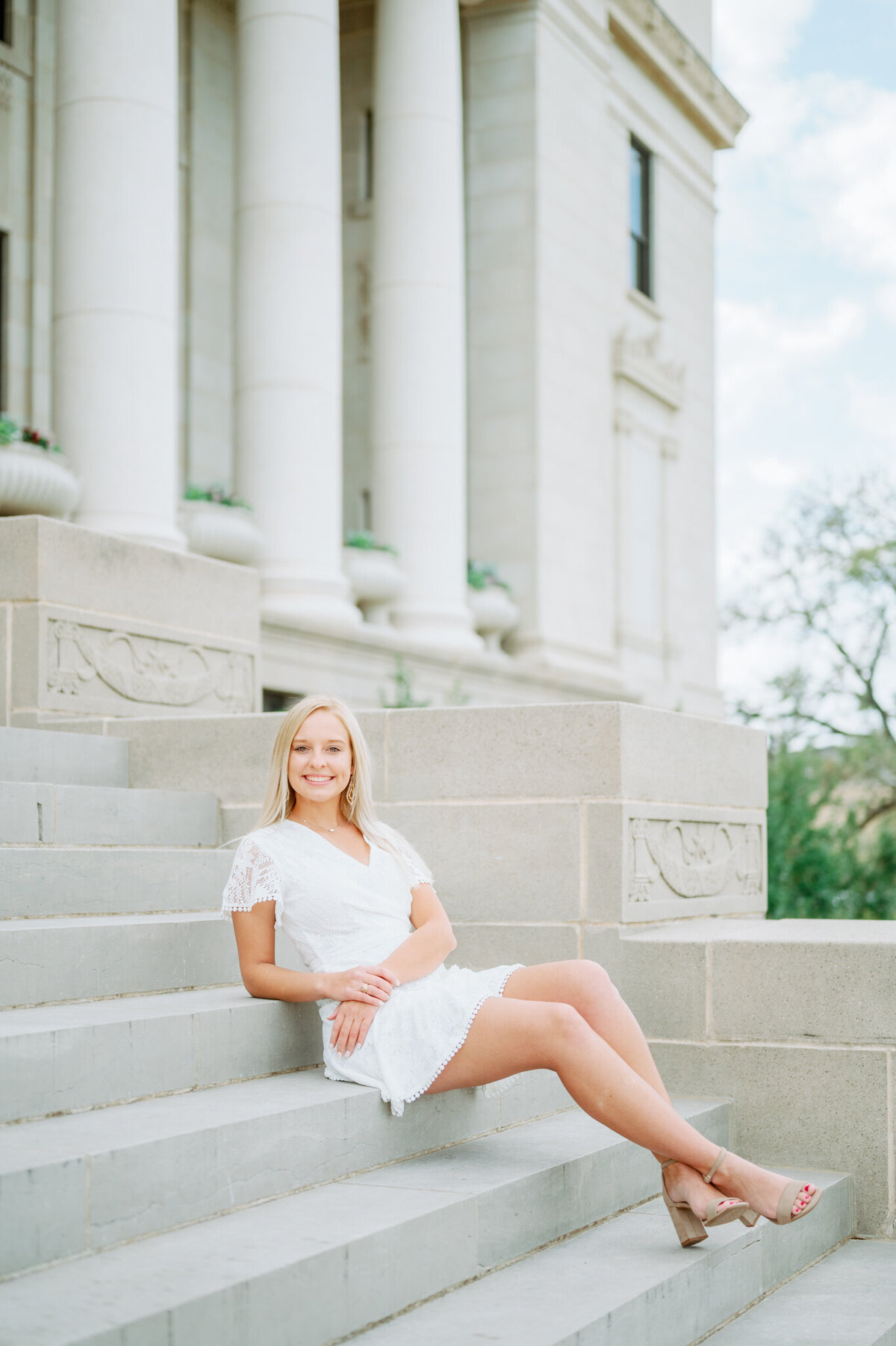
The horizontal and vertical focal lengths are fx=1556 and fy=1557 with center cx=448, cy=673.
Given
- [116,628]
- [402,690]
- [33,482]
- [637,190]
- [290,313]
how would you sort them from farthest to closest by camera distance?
[637,190]
[402,690]
[290,313]
[33,482]
[116,628]

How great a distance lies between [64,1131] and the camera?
14.4 ft

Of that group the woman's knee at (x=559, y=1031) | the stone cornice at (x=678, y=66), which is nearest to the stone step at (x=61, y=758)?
the woman's knee at (x=559, y=1031)

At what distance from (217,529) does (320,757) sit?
9363mm

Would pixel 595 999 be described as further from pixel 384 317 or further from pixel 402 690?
pixel 384 317

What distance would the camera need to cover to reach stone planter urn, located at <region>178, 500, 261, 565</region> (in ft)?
48.4

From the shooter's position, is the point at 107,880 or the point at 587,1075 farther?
the point at 107,880

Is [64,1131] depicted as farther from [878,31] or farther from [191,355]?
[878,31]

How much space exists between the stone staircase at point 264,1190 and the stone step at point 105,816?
0.08 ft

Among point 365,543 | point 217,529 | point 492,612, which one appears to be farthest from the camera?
point 492,612

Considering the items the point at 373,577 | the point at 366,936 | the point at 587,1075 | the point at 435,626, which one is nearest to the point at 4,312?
the point at 373,577

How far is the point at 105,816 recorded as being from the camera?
7293mm

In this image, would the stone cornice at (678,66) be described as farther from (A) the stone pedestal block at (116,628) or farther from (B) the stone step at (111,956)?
(B) the stone step at (111,956)

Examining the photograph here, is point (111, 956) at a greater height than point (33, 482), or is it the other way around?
point (33, 482)

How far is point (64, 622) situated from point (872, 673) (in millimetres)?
27711
